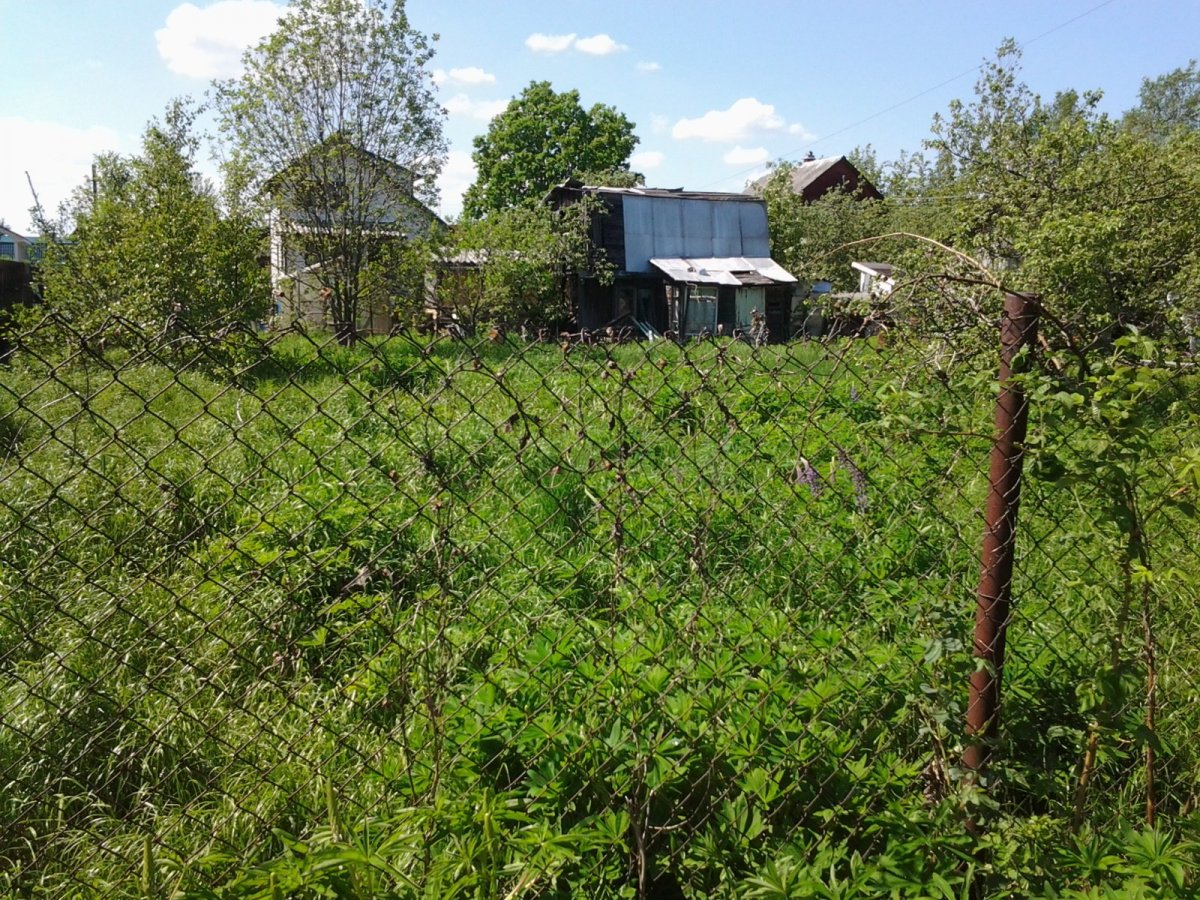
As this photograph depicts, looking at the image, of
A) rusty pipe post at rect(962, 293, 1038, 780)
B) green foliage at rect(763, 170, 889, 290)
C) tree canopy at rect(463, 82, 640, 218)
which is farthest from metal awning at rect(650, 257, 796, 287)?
rusty pipe post at rect(962, 293, 1038, 780)

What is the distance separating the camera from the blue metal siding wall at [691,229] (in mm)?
23219

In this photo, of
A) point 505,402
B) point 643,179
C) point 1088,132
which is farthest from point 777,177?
point 505,402

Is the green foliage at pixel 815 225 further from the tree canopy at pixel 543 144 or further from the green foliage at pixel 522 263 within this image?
the tree canopy at pixel 543 144

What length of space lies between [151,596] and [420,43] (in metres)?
12.8

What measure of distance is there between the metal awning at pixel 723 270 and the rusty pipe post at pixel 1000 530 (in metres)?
20.6

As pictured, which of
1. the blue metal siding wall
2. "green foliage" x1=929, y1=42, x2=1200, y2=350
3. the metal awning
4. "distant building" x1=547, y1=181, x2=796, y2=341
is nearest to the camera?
"green foliage" x1=929, y1=42, x2=1200, y2=350

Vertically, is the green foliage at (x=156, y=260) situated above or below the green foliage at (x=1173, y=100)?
below

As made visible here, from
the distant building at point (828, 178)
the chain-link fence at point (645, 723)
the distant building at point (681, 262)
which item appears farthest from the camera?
the distant building at point (828, 178)

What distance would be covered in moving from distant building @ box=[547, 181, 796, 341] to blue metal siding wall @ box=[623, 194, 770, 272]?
0.03 meters

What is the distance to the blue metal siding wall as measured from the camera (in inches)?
914

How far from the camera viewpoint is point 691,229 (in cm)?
2391

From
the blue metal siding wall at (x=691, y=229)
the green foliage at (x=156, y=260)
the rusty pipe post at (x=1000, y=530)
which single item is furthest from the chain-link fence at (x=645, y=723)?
the blue metal siding wall at (x=691, y=229)

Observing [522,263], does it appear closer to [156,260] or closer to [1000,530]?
[156,260]

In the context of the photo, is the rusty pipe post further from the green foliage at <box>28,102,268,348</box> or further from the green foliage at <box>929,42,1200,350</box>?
the green foliage at <box>28,102,268,348</box>
